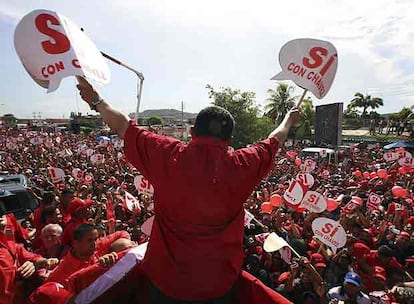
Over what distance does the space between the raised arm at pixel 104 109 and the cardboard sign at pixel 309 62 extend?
46.0 inches

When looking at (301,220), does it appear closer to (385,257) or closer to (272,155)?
(385,257)

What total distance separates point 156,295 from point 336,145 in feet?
84.0

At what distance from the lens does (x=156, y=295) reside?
165 centimetres

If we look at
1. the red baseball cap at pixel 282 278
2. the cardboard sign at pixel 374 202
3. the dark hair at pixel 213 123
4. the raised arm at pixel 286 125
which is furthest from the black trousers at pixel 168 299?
the cardboard sign at pixel 374 202

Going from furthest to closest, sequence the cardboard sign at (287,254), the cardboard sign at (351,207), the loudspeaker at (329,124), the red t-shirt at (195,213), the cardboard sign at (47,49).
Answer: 1. the loudspeaker at (329,124)
2. the cardboard sign at (351,207)
3. the cardboard sign at (287,254)
4. the cardboard sign at (47,49)
5. the red t-shirt at (195,213)

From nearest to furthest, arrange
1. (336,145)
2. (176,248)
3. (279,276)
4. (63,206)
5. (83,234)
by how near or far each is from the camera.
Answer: (176,248) → (83,234) → (279,276) → (63,206) → (336,145)

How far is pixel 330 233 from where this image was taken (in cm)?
510

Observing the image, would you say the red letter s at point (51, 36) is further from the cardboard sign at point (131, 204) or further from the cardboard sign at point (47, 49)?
the cardboard sign at point (131, 204)

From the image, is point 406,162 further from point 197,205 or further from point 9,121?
point 9,121

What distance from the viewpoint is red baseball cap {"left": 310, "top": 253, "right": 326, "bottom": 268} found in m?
4.72

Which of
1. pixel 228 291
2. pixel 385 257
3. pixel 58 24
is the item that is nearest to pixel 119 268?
pixel 228 291

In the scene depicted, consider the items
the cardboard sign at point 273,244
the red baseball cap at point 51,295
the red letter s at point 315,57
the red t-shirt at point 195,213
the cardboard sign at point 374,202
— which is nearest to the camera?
the red t-shirt at point 195,213

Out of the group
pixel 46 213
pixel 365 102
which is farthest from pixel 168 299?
pixel 365 102

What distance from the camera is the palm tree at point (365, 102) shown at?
176ft
